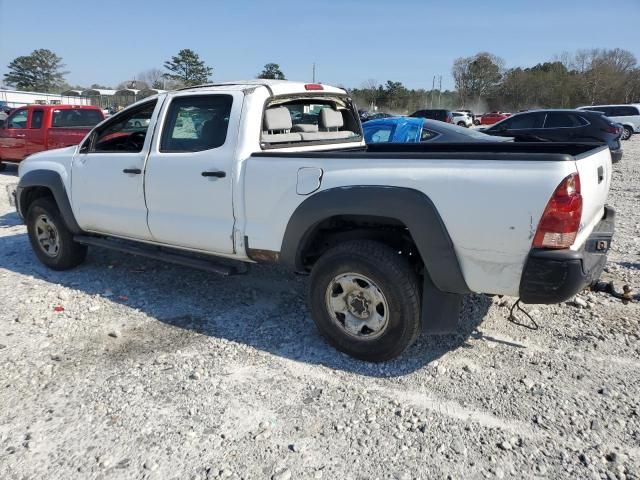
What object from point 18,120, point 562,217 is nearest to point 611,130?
point 562,217

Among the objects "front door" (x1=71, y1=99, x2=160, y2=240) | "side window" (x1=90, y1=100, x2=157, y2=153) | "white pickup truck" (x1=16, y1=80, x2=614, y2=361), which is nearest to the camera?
"white pickup truck" (x1=16, y1=80, x2=614, y2=361)

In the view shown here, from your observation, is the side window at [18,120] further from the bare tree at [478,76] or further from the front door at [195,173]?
the bare tree at [478,76]

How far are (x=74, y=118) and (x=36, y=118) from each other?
2.83 feet

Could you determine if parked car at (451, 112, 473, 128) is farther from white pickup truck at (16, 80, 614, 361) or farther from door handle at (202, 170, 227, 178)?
door handle at (202, 170, 227, 178)

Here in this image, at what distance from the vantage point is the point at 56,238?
18.1ft

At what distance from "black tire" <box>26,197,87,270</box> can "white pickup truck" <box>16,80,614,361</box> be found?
269mm

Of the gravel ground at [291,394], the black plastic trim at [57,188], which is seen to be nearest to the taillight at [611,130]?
the gravel ground at [291,394]

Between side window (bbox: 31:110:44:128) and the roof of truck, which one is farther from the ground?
side window (bbox: 31:110:44:128)

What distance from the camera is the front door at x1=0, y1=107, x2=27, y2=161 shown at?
1218cm

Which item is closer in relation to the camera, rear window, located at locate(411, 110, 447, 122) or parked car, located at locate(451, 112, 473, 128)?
rear window, located at locate(411, 110, 447, 122)

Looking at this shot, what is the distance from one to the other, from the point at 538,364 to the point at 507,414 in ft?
2.29

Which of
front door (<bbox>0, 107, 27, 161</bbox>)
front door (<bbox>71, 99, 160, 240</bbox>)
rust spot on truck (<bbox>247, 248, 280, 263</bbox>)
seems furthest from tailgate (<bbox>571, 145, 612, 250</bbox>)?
front door (<bbox>0, 107, 27, 161</bbox>)

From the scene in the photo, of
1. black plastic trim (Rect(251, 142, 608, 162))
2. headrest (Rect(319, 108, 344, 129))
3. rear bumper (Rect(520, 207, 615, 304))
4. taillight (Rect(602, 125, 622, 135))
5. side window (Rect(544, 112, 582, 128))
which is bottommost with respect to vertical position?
rear bumper (Rect(520, 207, 615, 304))

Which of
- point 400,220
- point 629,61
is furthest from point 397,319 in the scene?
point 629,61
